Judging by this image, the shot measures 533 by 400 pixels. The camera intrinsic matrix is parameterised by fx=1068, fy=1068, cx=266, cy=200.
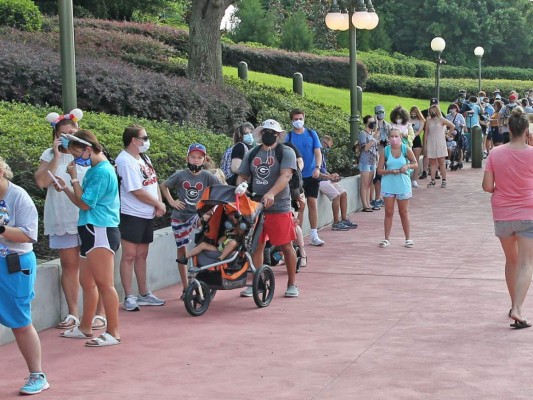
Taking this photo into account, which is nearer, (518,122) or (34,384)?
(34,384)

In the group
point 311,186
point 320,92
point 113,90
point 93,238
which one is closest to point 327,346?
point 93,238

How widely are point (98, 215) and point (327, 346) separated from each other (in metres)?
2.18

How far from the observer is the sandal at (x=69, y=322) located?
956 centimetres

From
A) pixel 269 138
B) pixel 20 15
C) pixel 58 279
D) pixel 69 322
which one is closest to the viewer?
pixel 69 322

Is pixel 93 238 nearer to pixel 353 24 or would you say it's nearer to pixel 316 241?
pixel 316 241

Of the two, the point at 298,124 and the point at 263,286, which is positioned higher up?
the point at 298,124

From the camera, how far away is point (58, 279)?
971 centimetres

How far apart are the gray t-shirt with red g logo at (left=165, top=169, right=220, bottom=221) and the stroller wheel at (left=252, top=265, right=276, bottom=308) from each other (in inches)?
Answer: 40.6

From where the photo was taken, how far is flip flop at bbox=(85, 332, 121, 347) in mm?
8875

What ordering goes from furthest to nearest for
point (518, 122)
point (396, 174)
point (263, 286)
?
point (396, 174) → point (263, 286) → point (518, 122)

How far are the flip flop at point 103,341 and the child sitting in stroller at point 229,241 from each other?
1.76m

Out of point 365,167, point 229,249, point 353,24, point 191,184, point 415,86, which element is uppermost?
point 353,24

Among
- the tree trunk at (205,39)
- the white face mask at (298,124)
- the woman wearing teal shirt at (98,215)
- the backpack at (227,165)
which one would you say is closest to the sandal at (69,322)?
the woman wearing teal shirt at (98,215)

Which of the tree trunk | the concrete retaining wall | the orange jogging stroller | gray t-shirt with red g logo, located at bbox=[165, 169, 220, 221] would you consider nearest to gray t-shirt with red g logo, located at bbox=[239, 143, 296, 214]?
the orange jogging stroller
